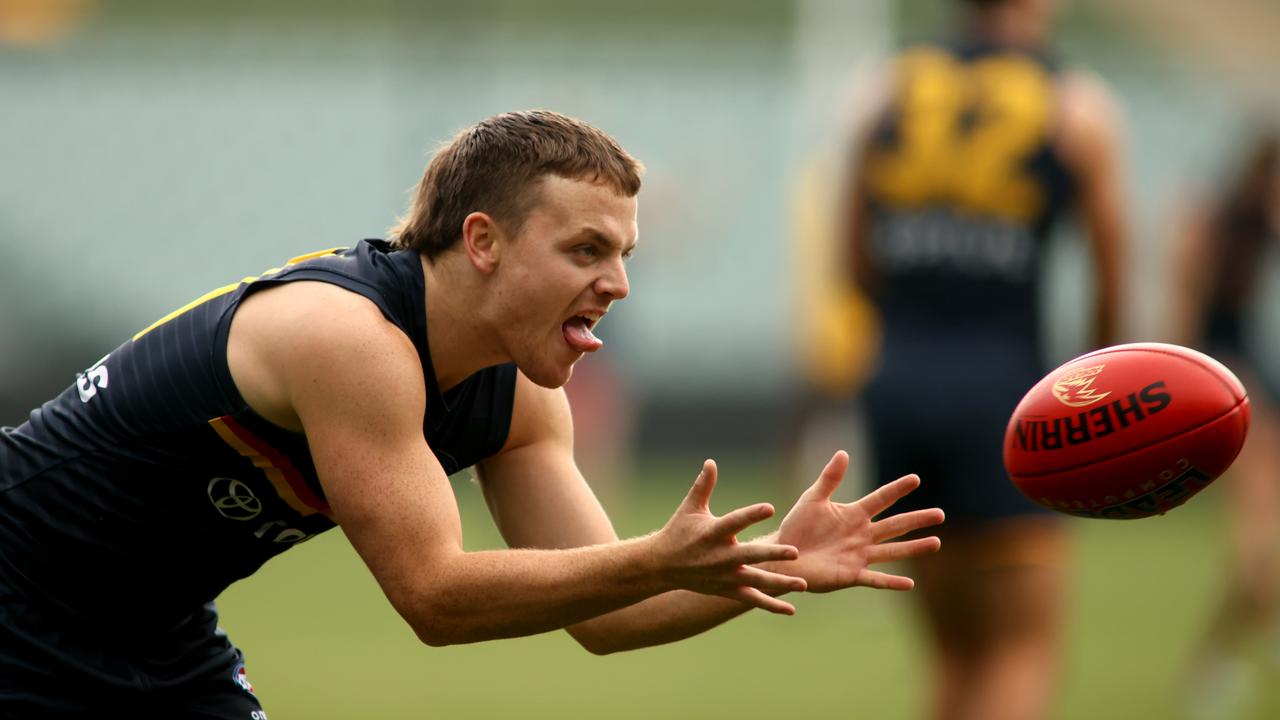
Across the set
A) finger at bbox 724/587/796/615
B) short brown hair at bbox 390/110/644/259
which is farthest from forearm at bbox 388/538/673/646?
short brown hair at bbox 390/110/644/259

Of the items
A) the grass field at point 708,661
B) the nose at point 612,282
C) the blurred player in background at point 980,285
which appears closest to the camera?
the nose at point 612,282

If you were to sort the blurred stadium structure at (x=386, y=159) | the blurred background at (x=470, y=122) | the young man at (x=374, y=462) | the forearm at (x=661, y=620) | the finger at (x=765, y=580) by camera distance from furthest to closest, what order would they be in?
the blurred stadium structure at (x=386, y=159), the blurred background at (x=470, y=122), the forearm at (x=661, y=620), the young man at (x=374, y=462), the finger at (x=765, y=580)

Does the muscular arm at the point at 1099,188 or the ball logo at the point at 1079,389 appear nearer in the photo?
the ball logo at the point at 1079,389

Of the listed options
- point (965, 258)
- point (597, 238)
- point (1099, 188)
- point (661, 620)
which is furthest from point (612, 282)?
point (1099, 188)

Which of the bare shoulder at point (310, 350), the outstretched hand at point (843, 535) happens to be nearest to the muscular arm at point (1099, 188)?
the outstretched hand at point (843, 535)

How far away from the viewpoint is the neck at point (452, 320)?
344cm

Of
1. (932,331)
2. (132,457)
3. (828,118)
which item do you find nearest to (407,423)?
(132,457)

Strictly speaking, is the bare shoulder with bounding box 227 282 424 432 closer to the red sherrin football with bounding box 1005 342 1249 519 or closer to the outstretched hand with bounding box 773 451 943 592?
the outstretched hand with bounding box 773 451 943 592

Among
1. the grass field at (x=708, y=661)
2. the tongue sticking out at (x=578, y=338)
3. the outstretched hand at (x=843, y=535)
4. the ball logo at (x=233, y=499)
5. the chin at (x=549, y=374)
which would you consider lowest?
the grass field at (x=708, y=661)

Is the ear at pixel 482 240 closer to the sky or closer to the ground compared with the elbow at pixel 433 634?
closer to the sky

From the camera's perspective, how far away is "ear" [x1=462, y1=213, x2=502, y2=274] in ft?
11.2

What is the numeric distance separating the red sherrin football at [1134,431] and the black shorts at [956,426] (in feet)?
4.89

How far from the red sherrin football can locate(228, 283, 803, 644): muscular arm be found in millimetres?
850

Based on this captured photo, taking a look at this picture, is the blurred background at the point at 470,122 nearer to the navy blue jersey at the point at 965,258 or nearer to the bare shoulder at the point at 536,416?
the navy blue jersey at the point at 965,258
